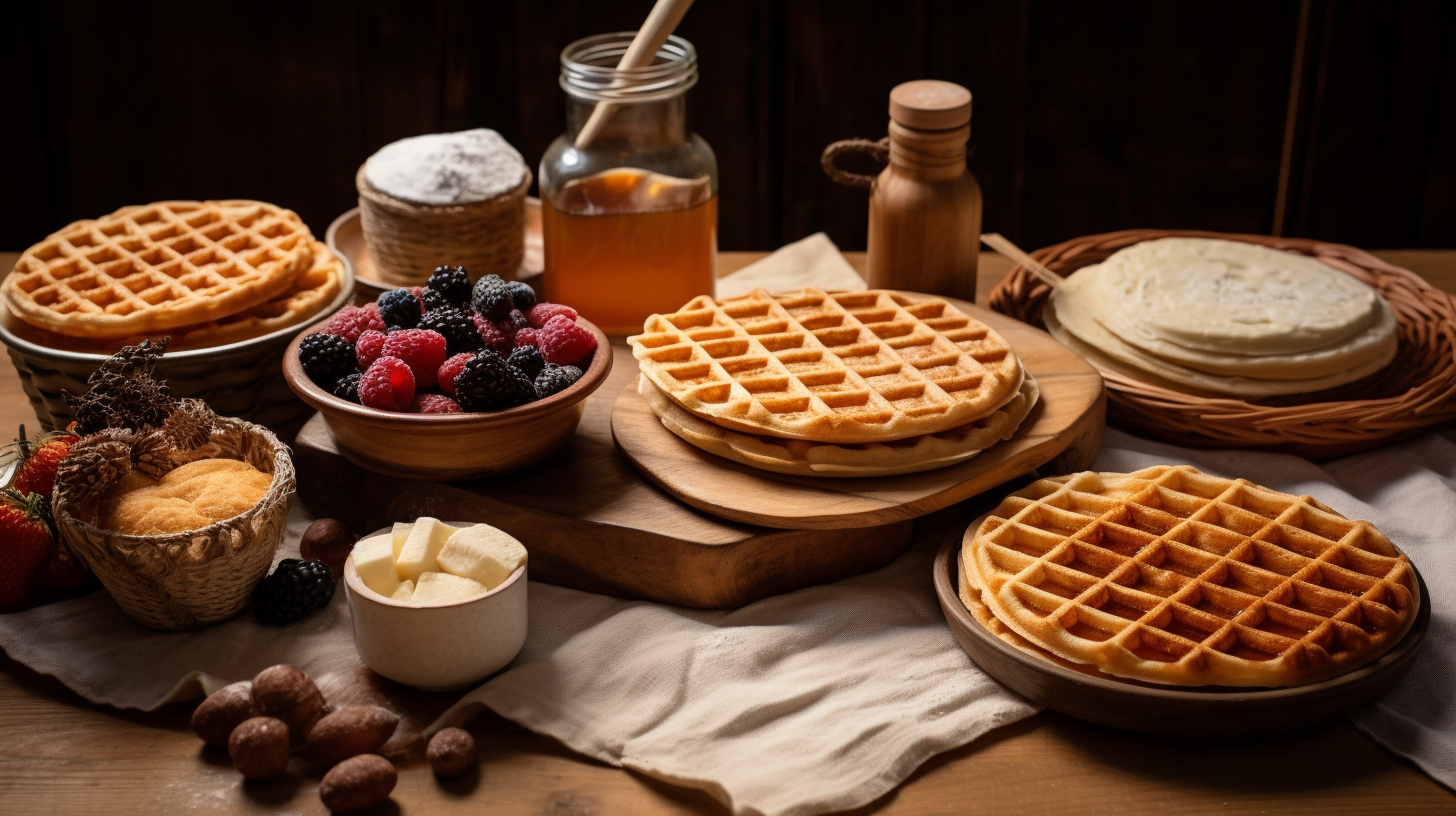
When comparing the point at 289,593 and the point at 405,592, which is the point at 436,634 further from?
the point at 289,593

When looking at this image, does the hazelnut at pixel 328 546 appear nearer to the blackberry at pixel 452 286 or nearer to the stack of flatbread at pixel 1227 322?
the blackberry at pixel 452 286

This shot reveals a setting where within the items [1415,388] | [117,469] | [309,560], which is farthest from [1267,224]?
[117,469]

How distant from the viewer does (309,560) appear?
2.09 meters

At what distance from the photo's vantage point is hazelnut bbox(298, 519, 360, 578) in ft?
6.88

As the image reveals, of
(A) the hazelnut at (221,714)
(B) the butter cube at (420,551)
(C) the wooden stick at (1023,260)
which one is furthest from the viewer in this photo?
(C) the wooden stick at (1023,260)

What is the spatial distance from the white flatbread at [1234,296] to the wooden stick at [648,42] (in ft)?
3.39

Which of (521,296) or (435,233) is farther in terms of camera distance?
(435,233)

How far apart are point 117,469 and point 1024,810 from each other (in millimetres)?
1359

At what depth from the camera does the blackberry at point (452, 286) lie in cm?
225

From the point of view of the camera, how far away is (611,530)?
1995mm

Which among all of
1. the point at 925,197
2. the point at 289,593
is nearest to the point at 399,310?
the point at 289,593

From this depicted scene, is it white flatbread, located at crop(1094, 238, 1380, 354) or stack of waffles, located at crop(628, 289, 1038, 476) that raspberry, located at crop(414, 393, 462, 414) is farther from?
white flatbread, located at crop(1094, 238, 1380, 354)

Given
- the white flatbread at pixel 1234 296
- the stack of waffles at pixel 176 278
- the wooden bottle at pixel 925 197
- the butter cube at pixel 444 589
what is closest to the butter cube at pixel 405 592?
the butter cube at pixel 444 589

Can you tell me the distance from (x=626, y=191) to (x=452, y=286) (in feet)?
1.78
